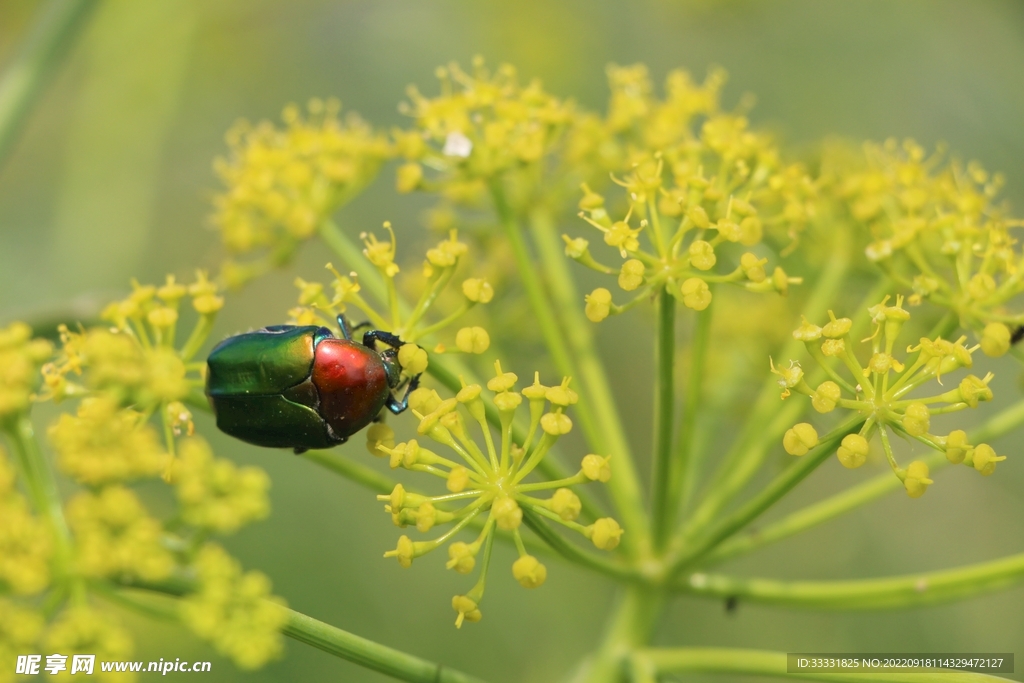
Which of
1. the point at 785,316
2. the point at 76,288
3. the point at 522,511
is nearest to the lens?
the point at 522,511

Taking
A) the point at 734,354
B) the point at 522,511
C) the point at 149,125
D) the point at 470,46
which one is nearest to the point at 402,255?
the point at 470,46

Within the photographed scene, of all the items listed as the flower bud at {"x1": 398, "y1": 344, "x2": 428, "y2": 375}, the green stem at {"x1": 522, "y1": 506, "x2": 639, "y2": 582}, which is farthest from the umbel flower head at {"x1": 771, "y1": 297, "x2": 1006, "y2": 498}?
the flower bud at {"x1": 398, "y1": 344, "x2": 428, "y2": 375}

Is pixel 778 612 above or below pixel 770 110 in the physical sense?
below

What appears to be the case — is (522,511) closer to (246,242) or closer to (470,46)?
(246,242)

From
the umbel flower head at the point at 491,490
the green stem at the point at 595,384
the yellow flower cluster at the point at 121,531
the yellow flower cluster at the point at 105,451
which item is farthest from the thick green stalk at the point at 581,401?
the yellow flower cluster at the point at 105,451

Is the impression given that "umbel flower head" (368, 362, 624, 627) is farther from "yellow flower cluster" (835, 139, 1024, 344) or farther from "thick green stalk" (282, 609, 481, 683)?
"yellow flower cluster" (835, 139, 1024, 344)

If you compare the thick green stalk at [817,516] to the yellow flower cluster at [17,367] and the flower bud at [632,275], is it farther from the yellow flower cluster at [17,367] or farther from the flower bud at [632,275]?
the yellow flower cluster at [17,367]
